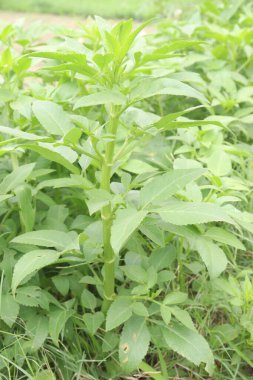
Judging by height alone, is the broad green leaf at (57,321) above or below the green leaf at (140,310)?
below

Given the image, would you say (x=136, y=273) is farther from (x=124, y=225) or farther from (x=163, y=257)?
(x=124, y=225)

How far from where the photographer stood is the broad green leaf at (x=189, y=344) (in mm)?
1303

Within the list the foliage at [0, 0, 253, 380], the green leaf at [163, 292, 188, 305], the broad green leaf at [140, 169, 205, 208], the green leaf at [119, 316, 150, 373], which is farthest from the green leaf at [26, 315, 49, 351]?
the broad green leaf at [140, 169, 205, 208]

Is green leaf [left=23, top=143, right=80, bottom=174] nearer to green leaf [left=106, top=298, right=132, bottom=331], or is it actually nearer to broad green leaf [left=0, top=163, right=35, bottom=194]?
broad green leaf [left=0, top=163, right=35, bottom=194]

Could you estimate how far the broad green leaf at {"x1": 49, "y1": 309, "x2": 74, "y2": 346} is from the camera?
138cm

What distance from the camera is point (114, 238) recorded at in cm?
114

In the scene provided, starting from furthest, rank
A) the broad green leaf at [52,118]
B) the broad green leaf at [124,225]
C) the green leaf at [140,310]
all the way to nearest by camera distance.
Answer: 1. the broad green leaf at [52,118]
2. the green leaf at [140,310]
3. the broad green leaf at [124,225]

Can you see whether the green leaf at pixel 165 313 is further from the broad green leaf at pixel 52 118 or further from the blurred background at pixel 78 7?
the blurred background at pixel 78 7

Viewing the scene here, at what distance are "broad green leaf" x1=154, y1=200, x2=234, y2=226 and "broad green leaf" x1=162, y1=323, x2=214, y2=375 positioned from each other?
0.32 meters

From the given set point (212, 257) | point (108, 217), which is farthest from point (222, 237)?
point (108, 217)

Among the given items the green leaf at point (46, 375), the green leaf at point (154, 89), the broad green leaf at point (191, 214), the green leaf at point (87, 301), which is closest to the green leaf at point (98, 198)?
the broad green leaf at point (191, 214)

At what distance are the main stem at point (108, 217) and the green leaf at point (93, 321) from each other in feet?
0.17

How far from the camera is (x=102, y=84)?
135 cm

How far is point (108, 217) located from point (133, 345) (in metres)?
0.32
